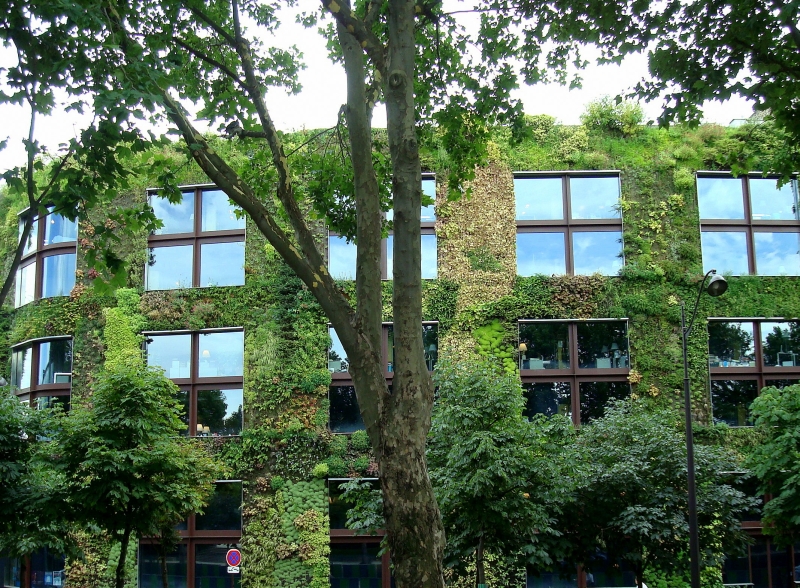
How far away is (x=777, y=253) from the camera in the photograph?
94.2 feet

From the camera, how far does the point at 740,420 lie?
2736cm

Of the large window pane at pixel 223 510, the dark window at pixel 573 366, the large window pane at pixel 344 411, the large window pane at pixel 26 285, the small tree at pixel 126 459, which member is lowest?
the large window pane at pixel 223 510

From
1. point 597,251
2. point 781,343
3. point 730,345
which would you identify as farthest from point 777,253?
point 597,251

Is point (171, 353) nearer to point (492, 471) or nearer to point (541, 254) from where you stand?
point (541, 254)

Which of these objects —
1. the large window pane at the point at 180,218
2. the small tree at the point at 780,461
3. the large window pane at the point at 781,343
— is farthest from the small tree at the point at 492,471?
the large window pane at the point at 180,218

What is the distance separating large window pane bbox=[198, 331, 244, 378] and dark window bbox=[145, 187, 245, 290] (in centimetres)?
176

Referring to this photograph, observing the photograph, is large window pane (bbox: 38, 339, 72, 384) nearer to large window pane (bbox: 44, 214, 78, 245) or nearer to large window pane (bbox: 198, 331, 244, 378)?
large window pane (bbox: 44, 214, 78, 245)

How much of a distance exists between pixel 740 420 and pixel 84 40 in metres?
23.5

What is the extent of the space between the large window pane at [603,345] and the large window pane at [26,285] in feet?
62.7

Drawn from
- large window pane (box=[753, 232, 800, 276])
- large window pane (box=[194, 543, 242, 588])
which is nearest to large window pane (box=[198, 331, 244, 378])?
large window pane (box=[194, 543, 242, 588])

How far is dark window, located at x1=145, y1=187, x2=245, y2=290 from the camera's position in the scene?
29531mm

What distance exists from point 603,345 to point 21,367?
20218 millimetres

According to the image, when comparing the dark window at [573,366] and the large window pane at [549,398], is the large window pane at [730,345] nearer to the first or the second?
the dark window at [573,366]

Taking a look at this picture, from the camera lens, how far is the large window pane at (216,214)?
29.8 meters
